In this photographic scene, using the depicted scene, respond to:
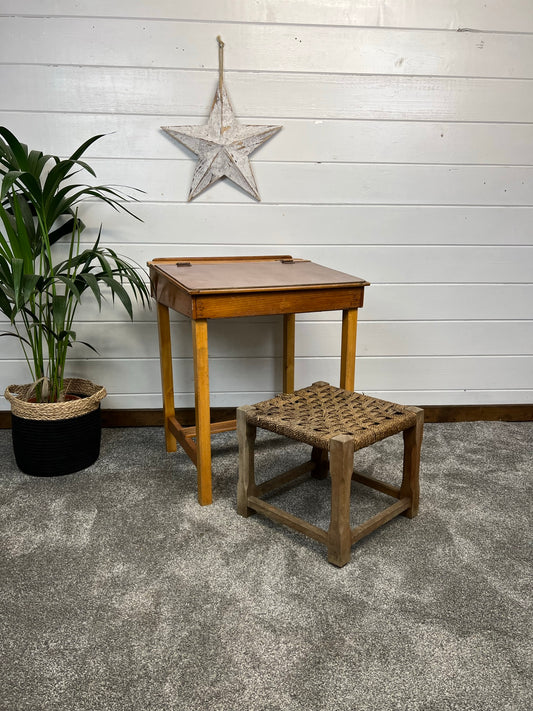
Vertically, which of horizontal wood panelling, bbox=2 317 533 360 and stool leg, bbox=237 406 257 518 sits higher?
horizontal wood panelling, bbox=2 317 533 360

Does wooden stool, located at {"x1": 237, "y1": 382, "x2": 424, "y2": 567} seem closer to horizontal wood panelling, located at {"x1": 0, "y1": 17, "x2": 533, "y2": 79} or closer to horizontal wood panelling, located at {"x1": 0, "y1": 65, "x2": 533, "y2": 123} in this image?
horizontal wood panelling, located at {"x1": 0, "y1": 65, "x2": 533, "y2": 123}

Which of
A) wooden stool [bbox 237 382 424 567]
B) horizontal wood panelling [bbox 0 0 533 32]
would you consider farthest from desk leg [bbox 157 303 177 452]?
horizontal wood panelling [bbox 0 0 533 32]

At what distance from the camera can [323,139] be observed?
7.56 ft

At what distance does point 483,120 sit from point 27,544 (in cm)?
242

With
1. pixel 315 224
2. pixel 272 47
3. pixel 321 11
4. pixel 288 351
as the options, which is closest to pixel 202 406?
pixel 288 351

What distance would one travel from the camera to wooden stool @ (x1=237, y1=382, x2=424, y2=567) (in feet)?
4.63

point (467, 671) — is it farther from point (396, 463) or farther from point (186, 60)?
point (186, 60)

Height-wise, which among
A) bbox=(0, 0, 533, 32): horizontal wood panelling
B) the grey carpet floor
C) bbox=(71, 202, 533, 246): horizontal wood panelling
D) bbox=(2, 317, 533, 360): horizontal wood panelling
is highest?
bbox=(0, 0, 533, 32): horizontal wood panelling

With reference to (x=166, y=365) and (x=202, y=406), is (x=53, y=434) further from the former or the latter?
(x=202, y=406)

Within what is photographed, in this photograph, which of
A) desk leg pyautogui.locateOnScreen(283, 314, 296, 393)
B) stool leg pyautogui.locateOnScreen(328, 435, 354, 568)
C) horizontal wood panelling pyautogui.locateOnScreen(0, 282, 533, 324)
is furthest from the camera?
horizontal wood panelling pyautogui.locateOnScreen(0, 282, 533, 324)

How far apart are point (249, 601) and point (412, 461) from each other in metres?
0.66

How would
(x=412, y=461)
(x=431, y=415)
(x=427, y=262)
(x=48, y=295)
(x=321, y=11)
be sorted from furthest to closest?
(x=431, y=415)
(x=427, y=262)
(x=321, y=11)
(x=48, y=295)
(x=412, y=461)

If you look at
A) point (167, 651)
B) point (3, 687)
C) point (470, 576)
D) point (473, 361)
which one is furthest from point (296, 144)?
point (3, 687)

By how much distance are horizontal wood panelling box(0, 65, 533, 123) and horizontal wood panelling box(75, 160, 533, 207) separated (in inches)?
8.1
